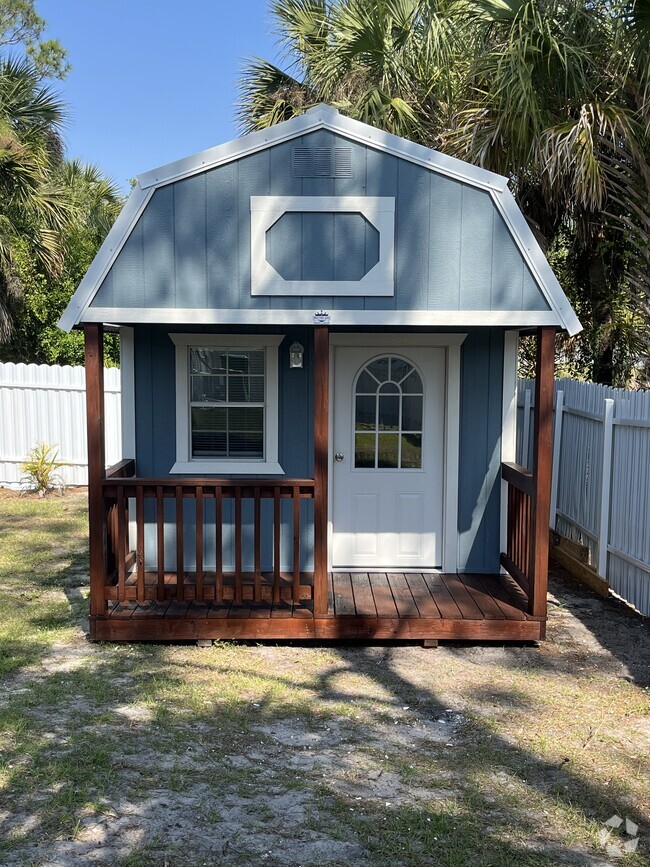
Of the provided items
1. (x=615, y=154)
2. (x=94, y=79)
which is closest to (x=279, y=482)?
(x=615, y=154)

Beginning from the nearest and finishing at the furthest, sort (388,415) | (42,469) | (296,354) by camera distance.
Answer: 1. (296,354)
2. (388,415)
3. (42,469)

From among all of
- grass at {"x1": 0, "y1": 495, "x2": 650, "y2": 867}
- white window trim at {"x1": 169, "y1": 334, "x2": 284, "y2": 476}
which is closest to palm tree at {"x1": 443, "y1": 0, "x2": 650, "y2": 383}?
white window trim at {"x1": 169, "y1": 334, "x2": 284, "y2": 476}

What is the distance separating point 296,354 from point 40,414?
23.9 ft

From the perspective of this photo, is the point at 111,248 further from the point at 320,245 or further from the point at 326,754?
the point at 326,754

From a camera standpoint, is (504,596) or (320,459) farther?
(504,596)

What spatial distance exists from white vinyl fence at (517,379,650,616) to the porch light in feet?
9.36

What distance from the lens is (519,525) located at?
6027 millimetres

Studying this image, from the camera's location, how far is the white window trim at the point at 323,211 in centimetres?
532

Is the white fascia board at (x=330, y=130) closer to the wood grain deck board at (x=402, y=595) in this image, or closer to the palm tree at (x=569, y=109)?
the palm tree at (x=569, y=109)

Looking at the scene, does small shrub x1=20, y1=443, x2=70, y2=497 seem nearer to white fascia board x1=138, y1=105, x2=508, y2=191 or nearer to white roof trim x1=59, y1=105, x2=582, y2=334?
white roof trim x1=59, y1=105, x2=582, y2=334

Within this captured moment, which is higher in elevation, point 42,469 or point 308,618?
point 42,469

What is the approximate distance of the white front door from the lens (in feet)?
21.2

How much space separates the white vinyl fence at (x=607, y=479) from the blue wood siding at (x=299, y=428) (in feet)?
3.69

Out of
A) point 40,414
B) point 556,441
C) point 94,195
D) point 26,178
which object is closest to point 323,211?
point 556,441
